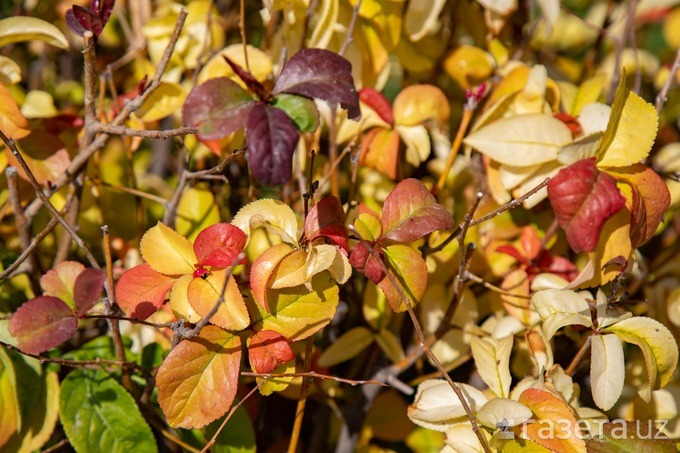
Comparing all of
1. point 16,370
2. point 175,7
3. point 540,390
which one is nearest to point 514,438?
point 540,390

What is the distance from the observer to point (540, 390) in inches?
24.1

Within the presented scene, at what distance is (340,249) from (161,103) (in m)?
0.31

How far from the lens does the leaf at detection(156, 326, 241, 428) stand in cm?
57

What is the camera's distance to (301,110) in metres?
0.56

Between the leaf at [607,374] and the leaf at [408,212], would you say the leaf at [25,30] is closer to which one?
the leaf at [408,212]

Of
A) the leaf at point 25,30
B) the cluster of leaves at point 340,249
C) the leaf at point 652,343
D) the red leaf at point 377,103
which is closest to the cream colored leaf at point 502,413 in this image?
the cluster of leaves at point 340,249

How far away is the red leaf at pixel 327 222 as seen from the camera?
22.5 inches

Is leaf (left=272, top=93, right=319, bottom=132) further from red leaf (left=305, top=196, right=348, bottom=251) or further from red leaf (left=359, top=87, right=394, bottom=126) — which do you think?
red leaf (left=359, top=87, right=394, bottom=126)

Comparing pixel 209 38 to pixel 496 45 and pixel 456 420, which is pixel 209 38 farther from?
pixel 456 420

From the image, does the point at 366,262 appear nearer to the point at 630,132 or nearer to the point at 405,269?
the point at 405,269

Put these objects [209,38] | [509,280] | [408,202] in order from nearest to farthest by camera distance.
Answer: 1. [408,202]
2. [509,280]
3. [209,38]

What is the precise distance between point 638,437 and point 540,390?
0.33ft

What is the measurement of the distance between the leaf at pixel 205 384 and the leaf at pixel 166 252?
6cm

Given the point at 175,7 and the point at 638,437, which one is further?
the point at 175,7
